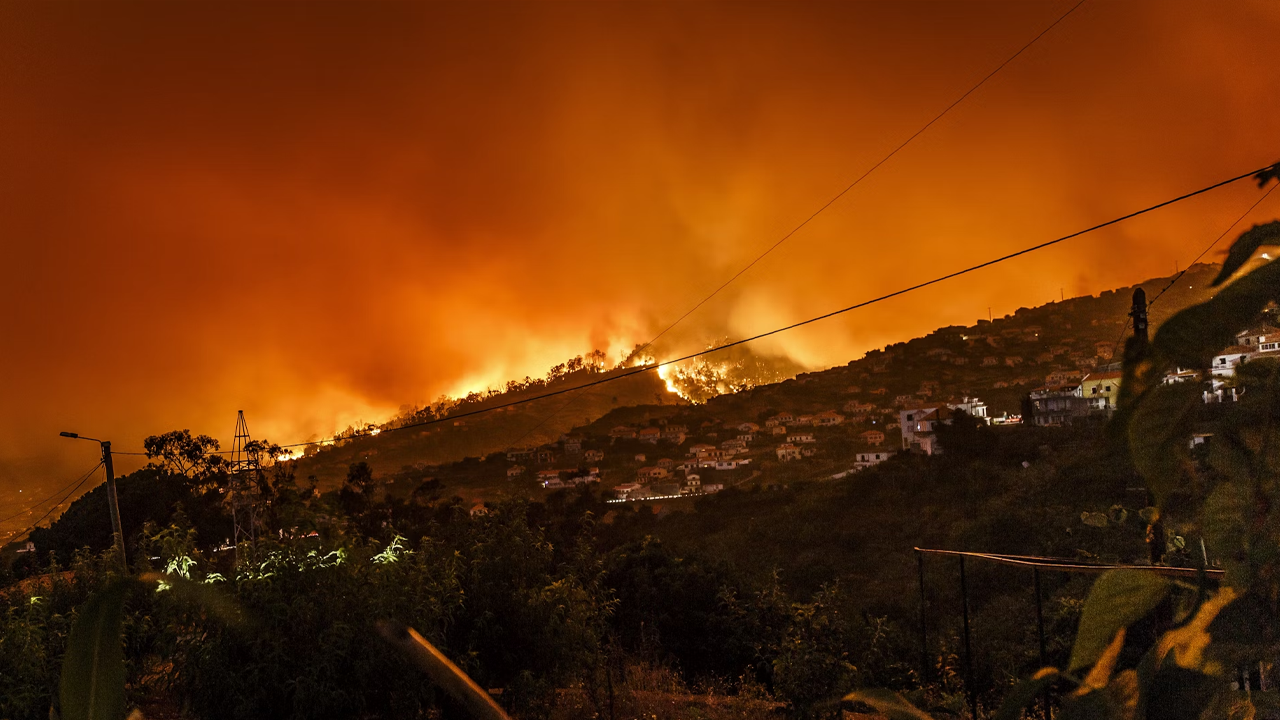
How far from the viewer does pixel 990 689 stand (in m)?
6.79

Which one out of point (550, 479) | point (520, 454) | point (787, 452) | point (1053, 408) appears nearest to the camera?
point (1053, 408)

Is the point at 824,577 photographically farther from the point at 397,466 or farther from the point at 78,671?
the point at 397,466

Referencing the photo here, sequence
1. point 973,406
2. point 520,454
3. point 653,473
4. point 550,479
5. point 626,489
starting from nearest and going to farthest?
point 626,489
point 550,479
point 973,406
point 653,473
point 520,454

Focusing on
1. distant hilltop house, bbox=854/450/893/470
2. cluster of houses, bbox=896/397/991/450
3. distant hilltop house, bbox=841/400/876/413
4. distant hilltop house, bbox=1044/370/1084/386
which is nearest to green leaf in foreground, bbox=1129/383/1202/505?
cluster of houses, bbox=896/397/991/450

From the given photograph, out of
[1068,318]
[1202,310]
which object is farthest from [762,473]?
[1202,310]

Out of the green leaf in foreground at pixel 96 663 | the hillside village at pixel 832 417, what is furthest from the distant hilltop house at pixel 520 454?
the green leaf in foreground at pixel 96 663

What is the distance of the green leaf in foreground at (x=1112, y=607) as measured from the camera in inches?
15.7

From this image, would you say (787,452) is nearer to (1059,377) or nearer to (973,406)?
(973,406)

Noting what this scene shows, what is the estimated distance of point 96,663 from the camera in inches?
12.1

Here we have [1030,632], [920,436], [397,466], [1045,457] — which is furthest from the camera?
[397,466]

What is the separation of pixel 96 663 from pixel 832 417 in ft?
151

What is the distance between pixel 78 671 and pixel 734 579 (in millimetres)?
12760

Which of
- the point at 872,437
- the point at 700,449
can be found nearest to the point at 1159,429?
the point at 872,437

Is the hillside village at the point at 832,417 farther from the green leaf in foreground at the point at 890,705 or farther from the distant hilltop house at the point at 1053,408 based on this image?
the green leaf in foreground at the point at 890,705
